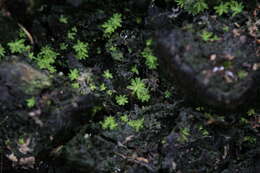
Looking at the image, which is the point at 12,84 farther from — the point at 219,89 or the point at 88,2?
the point at 219,89

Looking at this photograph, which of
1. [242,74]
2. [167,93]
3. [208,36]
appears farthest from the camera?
[167,93]

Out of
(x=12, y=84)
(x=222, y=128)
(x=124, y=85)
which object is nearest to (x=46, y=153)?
(x=12, y=84)

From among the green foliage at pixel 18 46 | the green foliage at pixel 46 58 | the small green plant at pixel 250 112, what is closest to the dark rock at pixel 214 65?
the small green plant at pixel 250 112

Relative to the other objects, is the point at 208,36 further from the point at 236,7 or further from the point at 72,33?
the point at 72,33

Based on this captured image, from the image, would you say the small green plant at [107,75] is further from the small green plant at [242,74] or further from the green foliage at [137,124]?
the small green plant at [242,74]

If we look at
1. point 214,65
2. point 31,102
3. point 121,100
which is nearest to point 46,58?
point 31,102

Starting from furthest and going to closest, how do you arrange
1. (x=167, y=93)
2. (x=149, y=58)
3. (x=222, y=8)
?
(x=167, y=93) → (x=149, y=58) → (x=222, y=8)

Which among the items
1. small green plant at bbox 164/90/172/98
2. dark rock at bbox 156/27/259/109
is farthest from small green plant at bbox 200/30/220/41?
small green plant at bbox 164/90/172/98
